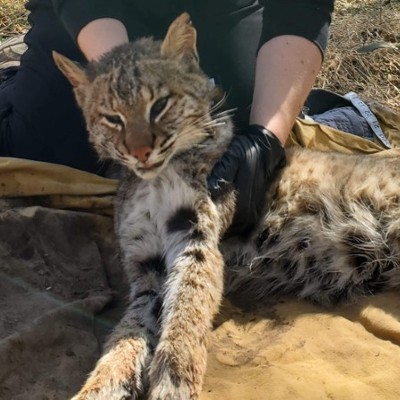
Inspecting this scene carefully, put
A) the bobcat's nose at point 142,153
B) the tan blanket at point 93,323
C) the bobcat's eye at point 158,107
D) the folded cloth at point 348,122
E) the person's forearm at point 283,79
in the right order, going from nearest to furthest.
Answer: the tan blanket at point 93,323, the bobcat's nose at point 142,153, the bobcat's eye at point 158,107, the person's forearm at point 283,79, the folded cloth at point 348,122

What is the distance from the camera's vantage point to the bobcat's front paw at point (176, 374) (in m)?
2.74

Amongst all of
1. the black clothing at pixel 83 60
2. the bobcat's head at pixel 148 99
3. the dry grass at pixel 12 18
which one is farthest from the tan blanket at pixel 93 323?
the dry grass at pixel 12 18

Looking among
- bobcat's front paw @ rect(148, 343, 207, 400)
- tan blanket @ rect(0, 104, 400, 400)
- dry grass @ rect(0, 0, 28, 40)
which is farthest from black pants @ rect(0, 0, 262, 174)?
dry grass @ rect(0, 0, 28, 40)

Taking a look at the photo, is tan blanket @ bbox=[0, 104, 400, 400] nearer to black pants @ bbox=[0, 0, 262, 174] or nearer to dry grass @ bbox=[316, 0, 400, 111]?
black pants @ bbox=[0, 0, 262, 174]

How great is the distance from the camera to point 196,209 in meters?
3.31

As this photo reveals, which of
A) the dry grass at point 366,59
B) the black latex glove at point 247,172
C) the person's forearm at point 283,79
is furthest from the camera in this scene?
the dry grass at point 366,59

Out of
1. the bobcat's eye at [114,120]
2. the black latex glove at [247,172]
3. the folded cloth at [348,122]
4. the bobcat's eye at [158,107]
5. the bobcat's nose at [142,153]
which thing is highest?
the bobcat's eye at [158,107]

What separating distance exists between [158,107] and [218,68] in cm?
125

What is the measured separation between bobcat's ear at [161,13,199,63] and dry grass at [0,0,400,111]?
2.92m

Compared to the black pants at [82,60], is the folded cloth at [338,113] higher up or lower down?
lower down

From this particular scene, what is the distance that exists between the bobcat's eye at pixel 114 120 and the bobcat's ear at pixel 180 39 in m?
0.46

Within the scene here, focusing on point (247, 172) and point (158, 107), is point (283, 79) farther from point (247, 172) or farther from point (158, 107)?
point (158, 107)

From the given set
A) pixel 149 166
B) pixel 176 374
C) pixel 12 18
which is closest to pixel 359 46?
pixel 12 18

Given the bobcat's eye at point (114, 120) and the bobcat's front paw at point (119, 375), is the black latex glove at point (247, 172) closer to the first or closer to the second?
the bobcat's eye at point (114, 120)
